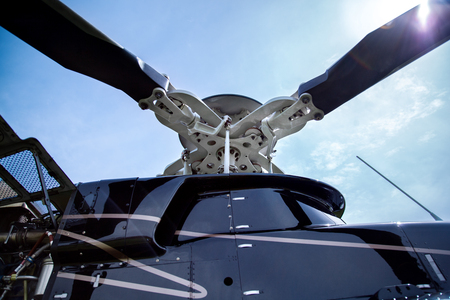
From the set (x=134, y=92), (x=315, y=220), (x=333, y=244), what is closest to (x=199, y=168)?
(x=134, y=92)

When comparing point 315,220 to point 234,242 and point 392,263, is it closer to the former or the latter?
point 392,263

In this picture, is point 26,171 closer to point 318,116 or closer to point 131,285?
point 131,285

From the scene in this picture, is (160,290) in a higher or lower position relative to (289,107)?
lower

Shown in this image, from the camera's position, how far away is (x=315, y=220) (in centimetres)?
281

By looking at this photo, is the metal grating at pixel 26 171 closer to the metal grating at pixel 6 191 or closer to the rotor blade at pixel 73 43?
the metal grating at pixel 6 191

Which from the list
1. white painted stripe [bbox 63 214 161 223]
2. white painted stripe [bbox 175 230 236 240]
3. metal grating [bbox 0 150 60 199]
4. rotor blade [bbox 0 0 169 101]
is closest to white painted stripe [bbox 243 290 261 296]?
white painted stripe [bbox 175 230 236 240]

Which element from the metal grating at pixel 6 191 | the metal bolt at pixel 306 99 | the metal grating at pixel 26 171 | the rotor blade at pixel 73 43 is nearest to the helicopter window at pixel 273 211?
the metal bolt at pixel 306 99

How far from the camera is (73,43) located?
381 centimetres

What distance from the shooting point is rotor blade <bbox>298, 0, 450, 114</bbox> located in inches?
138

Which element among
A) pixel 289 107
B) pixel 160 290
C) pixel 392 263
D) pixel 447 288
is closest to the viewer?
pixel 447 288

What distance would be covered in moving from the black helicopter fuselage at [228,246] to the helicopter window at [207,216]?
1cm

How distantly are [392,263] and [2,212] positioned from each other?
223 inches

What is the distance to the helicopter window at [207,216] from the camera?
2646mm

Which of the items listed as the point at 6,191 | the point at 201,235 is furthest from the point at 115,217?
the point at 6,191
